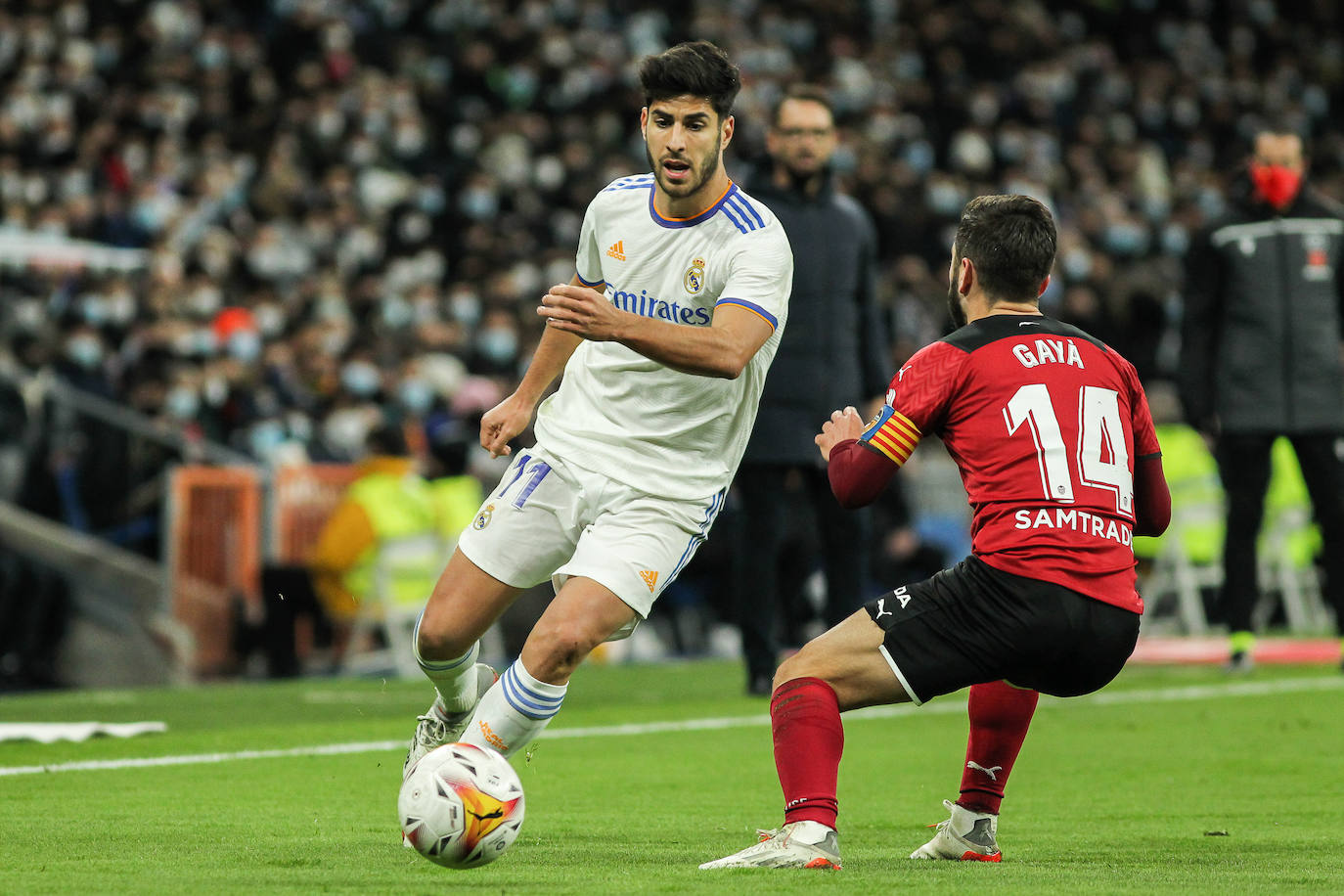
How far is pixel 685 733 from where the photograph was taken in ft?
26.1

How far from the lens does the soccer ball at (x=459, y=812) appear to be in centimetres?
424

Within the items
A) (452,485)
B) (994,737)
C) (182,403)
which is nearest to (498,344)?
(182,403)

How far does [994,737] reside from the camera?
4.84 metres

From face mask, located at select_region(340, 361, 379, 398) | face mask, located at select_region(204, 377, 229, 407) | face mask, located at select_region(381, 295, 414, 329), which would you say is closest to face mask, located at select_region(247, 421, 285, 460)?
face mask, located at select_region(204, 377, 229, 407)

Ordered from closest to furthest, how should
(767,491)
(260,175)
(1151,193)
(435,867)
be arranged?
1. (435,867)
2. (767,491)
3. (260,175)
4. (1151,193)

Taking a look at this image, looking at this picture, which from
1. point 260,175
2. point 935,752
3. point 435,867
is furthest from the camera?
point 260,175

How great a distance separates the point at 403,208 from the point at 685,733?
13019 millimetres

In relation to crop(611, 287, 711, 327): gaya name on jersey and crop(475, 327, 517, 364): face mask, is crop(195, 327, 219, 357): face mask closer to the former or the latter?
crop(475, 327, 517, 364): face mask

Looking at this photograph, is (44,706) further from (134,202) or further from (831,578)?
(134,202)

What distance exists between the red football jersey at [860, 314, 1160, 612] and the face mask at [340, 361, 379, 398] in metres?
12.2

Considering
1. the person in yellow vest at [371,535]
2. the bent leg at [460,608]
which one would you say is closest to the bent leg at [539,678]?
the bent leg at [460,608]

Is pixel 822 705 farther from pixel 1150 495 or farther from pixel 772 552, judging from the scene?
pixel 772 552

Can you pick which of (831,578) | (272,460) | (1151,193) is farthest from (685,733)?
(1151,193)

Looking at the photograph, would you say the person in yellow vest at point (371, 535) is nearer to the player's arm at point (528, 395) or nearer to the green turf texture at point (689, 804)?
the green turf texture at point (689, 804)
